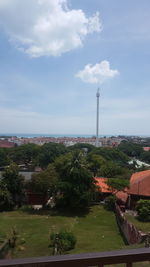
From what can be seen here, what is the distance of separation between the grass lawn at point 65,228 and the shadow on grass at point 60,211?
73 millimetres

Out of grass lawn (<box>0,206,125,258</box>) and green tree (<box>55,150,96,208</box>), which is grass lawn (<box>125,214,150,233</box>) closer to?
grass lawn (<box>0,206,125,258</box>)

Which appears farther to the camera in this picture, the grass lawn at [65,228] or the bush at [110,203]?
the bush at [110,203]

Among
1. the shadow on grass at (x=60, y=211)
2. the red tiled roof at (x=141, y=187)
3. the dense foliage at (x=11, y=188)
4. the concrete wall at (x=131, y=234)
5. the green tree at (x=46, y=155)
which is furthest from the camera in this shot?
the green tree at (x=46, y=155)

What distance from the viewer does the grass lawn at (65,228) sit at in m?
11.0

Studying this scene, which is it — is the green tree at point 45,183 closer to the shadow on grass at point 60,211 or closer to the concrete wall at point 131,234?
the shadow on grass at point 60,211

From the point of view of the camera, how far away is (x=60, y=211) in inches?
720

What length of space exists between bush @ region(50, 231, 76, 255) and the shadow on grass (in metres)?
6.23

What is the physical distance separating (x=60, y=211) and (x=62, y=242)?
25.5 feet

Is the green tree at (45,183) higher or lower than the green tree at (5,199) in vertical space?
higher

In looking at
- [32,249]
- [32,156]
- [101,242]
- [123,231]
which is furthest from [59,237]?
[32,156]

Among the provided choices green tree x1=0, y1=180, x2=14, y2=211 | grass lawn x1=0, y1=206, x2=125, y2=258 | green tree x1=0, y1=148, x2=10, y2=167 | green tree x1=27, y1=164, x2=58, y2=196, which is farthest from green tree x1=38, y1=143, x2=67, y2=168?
grass lawn x1=0, y1=206, x2=125, y2=258

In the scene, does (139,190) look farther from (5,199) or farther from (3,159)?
(3,159)

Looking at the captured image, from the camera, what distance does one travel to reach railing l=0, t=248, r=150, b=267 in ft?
4.55

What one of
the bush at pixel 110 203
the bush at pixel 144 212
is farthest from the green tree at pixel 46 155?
the bush at pixel 144 212
